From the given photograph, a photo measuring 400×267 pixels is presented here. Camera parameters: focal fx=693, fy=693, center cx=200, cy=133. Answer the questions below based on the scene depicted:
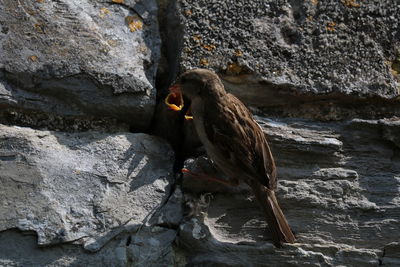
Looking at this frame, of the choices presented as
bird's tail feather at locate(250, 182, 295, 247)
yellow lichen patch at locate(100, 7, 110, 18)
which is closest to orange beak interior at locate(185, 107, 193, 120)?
bird's tail feather at locate(250, 182, 295, 247)

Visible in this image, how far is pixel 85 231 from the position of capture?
272cm

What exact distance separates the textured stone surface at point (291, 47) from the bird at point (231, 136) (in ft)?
0.31

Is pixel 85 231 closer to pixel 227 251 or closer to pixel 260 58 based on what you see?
pixel 227 251

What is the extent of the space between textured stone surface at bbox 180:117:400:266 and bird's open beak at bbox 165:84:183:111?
11.6 inches

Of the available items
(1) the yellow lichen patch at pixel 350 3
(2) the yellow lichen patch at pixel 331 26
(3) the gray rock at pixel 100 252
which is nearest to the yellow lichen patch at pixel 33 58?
(3) the gray rock at pixel 100 252

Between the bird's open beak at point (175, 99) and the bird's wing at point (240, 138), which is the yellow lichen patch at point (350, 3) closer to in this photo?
the bird's wing at point (240, 138)

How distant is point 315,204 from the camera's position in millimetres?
3002

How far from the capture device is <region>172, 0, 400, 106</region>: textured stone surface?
3.18 metres

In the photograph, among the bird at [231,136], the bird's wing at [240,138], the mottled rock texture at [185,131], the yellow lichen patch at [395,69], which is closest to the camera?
the mottled rock texture at [185,131]

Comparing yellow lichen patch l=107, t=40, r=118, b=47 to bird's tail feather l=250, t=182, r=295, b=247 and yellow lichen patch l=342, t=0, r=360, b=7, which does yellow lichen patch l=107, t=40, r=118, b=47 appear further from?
yellow lichen patch l=342, t=0, r=360, b=7

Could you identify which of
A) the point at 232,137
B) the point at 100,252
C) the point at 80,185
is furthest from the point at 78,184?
the point at 232,137

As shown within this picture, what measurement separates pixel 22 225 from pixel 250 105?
1.21 meters

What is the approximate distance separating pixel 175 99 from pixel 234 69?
0.37m

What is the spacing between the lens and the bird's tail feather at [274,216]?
2.81 m
